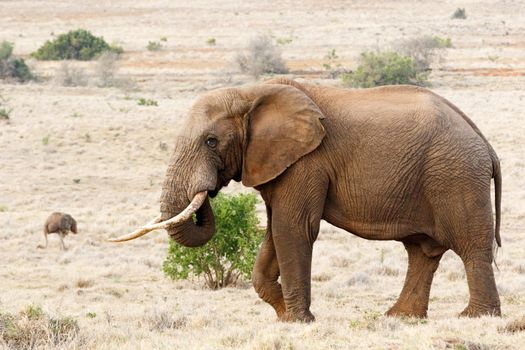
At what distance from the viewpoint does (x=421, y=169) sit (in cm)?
985

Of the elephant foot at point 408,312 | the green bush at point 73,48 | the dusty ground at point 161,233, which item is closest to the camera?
the dusty ground at point 161,233

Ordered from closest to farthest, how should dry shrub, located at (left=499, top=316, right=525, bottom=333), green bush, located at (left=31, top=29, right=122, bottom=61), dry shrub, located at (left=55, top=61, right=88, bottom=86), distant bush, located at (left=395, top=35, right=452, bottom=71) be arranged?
dry shrub, located at (left=499, top=316, right=525, bottom=333), dry shrub, located at (left=55, top=61, right=88, bottom=86), distant bush, located at (left=395, top=35, right=452, bottom=71), green bush, located at (left=31, top=29, right=122, bottom=61)

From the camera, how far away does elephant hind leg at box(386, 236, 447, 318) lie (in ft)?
34.7

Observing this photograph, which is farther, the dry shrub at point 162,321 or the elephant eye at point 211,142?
the dry shrub at point 162,321

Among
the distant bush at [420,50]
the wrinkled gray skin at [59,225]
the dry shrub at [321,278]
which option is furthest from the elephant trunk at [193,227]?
the distant bush at [420,50]

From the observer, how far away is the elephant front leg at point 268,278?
1040cm

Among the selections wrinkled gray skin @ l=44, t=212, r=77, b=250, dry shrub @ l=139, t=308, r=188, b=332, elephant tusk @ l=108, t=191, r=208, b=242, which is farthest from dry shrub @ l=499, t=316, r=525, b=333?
wrinkled gray skin @ l=44, t=212, r=77, b=250

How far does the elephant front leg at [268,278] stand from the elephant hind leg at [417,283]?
1.17 meters

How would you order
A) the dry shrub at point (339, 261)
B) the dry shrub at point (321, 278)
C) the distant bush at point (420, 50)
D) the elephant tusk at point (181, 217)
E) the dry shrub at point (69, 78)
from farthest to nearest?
1. the distant bush at point (420, 50)
2. the dry shrub at point (69, 78)
3. the dry shrub at point (339, 261)
4. the dry shrub at point (321, 278)
5. the elephant tusk at point (181, 217)

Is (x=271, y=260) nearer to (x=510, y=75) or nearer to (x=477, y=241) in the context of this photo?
(x=477, y=241)

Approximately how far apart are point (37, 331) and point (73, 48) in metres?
56.3

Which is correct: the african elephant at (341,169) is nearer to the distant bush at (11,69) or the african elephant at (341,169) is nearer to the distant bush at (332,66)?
the distant bush at (332,66)

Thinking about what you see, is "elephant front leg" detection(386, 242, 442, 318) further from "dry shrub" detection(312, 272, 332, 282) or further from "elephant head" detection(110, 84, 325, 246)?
"dry shrub" detection(312, 272, 332, 282)

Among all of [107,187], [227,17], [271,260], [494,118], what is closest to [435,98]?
[271,260]
